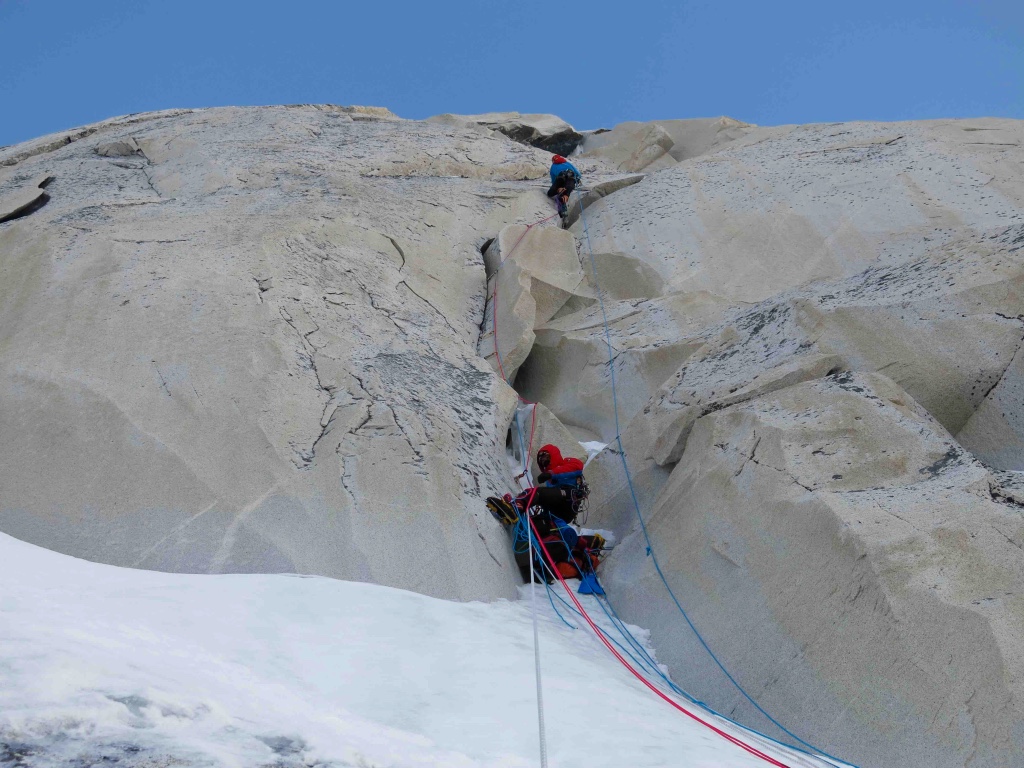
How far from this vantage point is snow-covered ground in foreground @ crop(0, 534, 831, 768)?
75.7 inches

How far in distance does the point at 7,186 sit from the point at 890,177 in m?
8.29

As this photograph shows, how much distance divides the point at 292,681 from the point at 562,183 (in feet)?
25.0

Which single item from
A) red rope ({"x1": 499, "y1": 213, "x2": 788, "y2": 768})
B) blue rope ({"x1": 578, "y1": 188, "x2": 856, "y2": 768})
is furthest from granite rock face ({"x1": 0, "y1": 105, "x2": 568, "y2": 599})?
→ blue rope ({"x1": 578, "y1": 188, "x2": 856, "y2": 768})

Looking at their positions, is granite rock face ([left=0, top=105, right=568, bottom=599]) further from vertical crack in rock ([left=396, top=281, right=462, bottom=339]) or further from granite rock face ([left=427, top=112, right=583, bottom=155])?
granite rock face ([left=427, top=112, right=583, bottom=155])

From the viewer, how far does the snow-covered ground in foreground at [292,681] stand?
1.92m

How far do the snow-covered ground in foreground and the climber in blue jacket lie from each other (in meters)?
5.84

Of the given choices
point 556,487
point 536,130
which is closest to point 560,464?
point 556,487

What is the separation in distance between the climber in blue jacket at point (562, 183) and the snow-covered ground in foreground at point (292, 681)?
5.84 metres

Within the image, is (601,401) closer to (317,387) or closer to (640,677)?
(317,387)

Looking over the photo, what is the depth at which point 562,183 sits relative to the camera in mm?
9758

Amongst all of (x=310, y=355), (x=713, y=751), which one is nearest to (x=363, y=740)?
(x=713, y=751)

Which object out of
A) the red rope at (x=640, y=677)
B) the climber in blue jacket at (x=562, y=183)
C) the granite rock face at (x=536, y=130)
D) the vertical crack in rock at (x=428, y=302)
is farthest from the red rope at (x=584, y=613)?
the granite rock face at (x=536, y=130)

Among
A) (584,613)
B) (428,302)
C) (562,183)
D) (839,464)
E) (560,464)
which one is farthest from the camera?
(562,183)

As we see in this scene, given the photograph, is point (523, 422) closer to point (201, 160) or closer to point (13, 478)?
point (13, 478)
